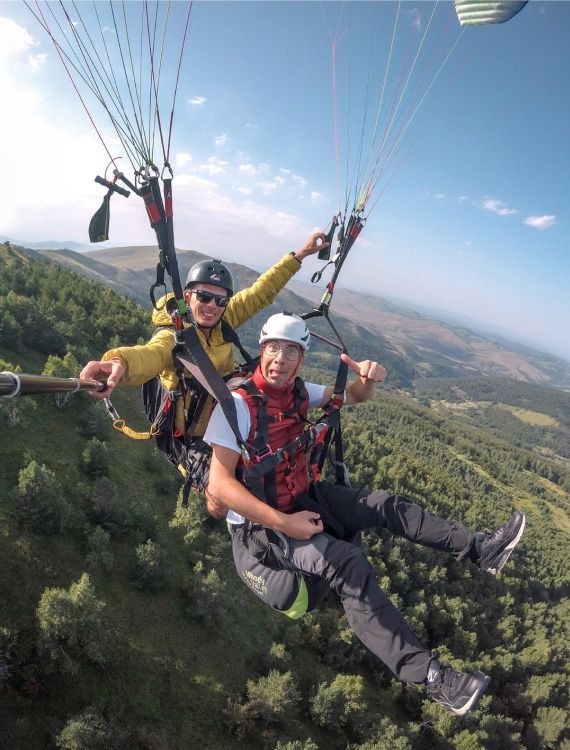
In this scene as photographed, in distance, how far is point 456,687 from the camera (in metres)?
3.91

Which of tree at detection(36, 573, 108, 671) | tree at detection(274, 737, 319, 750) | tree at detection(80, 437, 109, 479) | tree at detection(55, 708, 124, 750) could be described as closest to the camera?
tree at detection(55, 708, 124, 750)

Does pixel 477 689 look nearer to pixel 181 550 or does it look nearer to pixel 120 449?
pixel 181 550

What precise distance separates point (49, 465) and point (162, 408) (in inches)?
1189

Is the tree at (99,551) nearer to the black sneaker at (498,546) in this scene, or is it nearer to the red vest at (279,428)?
the red vest at (279,428)

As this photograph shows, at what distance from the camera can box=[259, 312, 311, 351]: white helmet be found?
5009 millimetres

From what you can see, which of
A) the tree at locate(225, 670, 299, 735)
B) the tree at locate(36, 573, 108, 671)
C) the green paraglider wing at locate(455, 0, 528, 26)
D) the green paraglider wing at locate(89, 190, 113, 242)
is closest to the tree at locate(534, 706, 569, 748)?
the tree at locate(225, 670, 299, 735)

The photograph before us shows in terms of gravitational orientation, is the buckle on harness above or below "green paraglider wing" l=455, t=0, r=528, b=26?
below

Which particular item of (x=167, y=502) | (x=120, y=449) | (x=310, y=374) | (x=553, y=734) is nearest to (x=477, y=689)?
(x=167, y=502)

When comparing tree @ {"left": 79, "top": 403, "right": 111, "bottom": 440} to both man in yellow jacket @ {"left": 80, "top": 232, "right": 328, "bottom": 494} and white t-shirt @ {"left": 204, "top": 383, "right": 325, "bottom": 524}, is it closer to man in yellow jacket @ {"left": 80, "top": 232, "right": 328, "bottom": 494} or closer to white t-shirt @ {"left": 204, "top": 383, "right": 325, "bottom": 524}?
man in yellow jacket @ {"left": 80, "top": 232, "right": 328, "bottom": 494}

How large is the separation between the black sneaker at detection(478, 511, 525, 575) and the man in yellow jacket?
372 centimetres

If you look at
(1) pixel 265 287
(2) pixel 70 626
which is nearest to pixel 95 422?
(2) pixel 70 626

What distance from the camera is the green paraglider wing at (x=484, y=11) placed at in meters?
5.01

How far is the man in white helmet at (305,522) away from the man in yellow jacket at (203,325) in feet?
2.96

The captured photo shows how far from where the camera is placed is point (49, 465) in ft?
99.9
